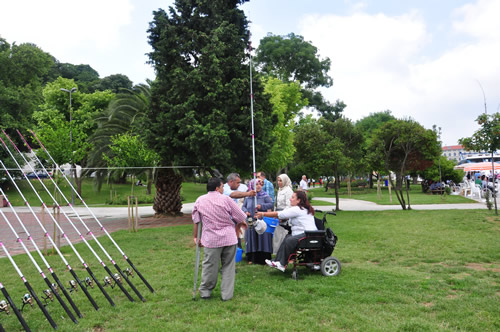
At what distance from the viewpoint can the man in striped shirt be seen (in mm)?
5246

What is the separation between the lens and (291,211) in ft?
20.6

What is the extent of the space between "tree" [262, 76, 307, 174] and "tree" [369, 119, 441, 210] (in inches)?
268

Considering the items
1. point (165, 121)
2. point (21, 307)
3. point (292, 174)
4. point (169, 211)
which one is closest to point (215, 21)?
point (165, 121)

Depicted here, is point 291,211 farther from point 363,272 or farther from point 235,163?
point 235,163

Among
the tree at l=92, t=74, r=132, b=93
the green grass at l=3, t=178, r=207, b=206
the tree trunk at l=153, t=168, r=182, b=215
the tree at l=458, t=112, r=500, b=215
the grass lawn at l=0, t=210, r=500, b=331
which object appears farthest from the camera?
the tree at l=92, t=74, r=132, b=93

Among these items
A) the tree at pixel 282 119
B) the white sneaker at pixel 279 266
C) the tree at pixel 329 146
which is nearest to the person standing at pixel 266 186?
the white sneaker at pixel 279 266

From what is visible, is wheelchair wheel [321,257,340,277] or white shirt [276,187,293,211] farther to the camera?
white shirt [276,187,293,211]

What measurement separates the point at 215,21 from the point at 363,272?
39.1 feet

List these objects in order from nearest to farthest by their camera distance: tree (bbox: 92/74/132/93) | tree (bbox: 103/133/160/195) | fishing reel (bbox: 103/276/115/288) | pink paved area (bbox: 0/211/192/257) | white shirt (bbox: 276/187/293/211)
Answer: fishing reel (bbox: 103/276/115/288)
white shirt (bbox: 276/187/293/211)
pink paved area (bbox: 0/211/192/257)
tree (bbox: 103/133/160/195)
tree (bbox: 92/74/132/93)

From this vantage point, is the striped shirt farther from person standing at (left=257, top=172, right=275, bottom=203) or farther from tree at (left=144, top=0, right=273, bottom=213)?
tree at (left=144, top=0, right=273, bottom=213)

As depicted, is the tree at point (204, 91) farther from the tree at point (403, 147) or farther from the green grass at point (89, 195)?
the green grass at point (89, 195)

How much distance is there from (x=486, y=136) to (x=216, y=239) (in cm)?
1182

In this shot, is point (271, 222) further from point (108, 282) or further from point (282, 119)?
point (282, 119)

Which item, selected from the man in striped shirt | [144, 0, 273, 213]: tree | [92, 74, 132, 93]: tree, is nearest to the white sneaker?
the man in striped shirt
